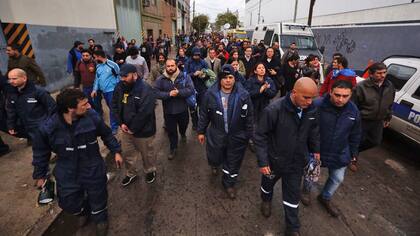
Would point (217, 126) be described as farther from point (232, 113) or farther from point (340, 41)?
point (340, 41)

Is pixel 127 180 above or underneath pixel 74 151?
underneath

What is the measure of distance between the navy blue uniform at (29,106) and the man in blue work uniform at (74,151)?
138cm

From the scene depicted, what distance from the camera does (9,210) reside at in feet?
10.8

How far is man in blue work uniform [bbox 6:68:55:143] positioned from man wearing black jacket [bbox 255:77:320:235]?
3.06 metres

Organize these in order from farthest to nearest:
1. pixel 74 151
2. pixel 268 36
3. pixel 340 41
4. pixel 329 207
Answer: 1. pixel 340 41
2. pixel 268 36
3. pixel 329 207
4. pixel 74 151

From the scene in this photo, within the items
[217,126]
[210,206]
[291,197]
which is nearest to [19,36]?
[217,126]

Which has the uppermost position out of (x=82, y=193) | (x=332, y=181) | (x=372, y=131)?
(x=372, y=131)

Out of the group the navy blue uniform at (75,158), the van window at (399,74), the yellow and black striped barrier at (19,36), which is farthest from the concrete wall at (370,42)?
the yellow and black striped barrier at (19,36)

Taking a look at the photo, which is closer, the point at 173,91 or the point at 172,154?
the point at 173,91

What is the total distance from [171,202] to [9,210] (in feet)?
7.16

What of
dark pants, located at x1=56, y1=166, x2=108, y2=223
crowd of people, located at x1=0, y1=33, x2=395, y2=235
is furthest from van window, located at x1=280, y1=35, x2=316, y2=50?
dark pants, located at x1=56, y1=166, x2=108, y2=223

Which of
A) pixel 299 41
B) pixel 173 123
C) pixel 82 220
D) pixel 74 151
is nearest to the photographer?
pixel 74 151

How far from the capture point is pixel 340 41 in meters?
16.5

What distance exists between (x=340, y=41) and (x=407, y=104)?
13.7 metres
